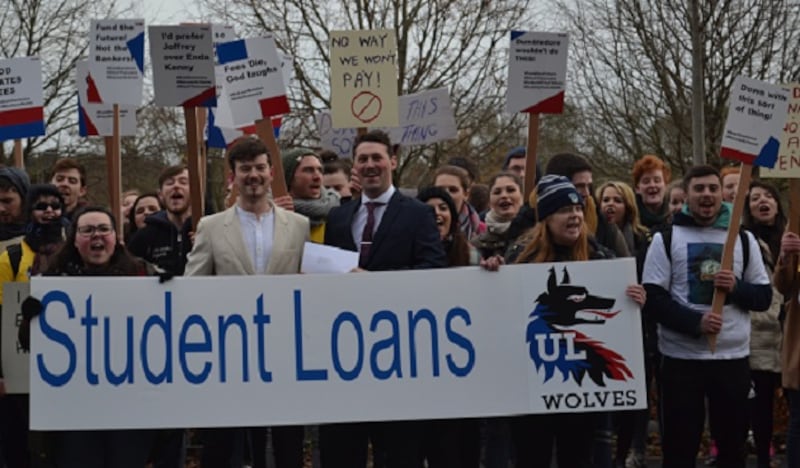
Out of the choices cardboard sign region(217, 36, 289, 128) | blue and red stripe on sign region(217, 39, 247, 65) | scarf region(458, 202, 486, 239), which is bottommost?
scarf region(458, 202, 486, 239)

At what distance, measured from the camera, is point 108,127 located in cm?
934

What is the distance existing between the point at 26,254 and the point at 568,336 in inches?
130

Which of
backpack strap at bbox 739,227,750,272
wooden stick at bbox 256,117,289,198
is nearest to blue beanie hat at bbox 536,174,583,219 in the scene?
backpack strap at bbox 739,227,750,272

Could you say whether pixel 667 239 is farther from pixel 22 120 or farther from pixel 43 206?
pixel 22 120

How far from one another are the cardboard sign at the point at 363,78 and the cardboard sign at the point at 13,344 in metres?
2.61

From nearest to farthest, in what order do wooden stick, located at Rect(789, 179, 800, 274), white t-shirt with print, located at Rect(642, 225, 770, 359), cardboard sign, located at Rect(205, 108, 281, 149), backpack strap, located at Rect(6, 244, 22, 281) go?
white t-shirt with print, located at Rect(642, 225, 770, 359), backpack strap, located at Rect(6, 244, 22, 281), wooden stick, located at Rect(789, 179, 800, 274), cardboard sign, located at Rect(205, 108, 281, 149)

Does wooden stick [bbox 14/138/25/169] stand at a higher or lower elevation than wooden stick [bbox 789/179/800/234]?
higher

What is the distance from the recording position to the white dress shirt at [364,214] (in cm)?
685

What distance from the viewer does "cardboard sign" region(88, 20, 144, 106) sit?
8.51m

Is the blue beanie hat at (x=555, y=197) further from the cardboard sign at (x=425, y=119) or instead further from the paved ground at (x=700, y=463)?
the cardboard sign at (x=425, y=119)

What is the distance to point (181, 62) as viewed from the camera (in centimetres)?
754

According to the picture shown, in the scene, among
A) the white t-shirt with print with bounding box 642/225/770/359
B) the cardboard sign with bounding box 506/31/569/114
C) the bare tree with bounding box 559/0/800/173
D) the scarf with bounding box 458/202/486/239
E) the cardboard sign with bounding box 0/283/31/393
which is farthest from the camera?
the bare tree with bounding box 559/0/800/173

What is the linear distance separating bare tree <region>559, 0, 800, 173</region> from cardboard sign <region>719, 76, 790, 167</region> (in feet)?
42.5

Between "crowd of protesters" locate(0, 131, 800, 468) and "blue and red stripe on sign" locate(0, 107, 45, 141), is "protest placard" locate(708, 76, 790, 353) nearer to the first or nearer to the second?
"crowd of protesters" locate(0, 131, 800, 468)
